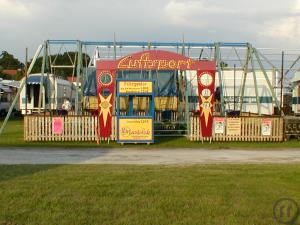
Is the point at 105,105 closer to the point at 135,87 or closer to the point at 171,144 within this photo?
the point at 135,87

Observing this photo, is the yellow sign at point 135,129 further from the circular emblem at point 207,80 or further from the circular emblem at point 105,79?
the circular emblem at point 207,80

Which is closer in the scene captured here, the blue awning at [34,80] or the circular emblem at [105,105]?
the circular emblem at [105,105]

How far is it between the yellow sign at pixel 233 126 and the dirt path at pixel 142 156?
355 centimetres

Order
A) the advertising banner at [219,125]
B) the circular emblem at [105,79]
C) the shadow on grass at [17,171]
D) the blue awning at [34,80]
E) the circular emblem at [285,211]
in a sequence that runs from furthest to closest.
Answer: the blue awning at [34,80] → the advertising banner at [219,125] → the circular emblem at [105,79] → the shadow on grass at [17,171] → the circular emblem at [285,211]

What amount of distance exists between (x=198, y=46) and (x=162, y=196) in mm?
19438

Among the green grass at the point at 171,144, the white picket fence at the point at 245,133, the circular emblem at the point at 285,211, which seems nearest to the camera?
the circular emblem at the point at 285,211

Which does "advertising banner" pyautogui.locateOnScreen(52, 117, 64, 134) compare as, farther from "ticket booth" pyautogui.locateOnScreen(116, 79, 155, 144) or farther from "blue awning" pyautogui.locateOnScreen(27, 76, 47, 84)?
"blue awning" pyautogui.locateOnScreen(27, 76, 47, 84)

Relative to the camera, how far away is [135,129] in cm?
2222

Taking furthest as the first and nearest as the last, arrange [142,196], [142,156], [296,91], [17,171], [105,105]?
[296,91] < [105,105] < [142,156] < [17,171] < [142,196]

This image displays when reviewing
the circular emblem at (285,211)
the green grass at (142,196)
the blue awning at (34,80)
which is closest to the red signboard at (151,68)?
the green grass at (142,196)

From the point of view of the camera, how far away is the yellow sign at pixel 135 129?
22.1m

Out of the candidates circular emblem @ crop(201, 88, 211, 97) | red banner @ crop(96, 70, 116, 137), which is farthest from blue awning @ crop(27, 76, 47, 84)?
circular emblem @ crop(201, 88, 211, 97)

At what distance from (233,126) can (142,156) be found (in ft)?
23.4

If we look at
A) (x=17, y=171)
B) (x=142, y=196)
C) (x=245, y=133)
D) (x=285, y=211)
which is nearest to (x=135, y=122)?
(x=245, y=133)
